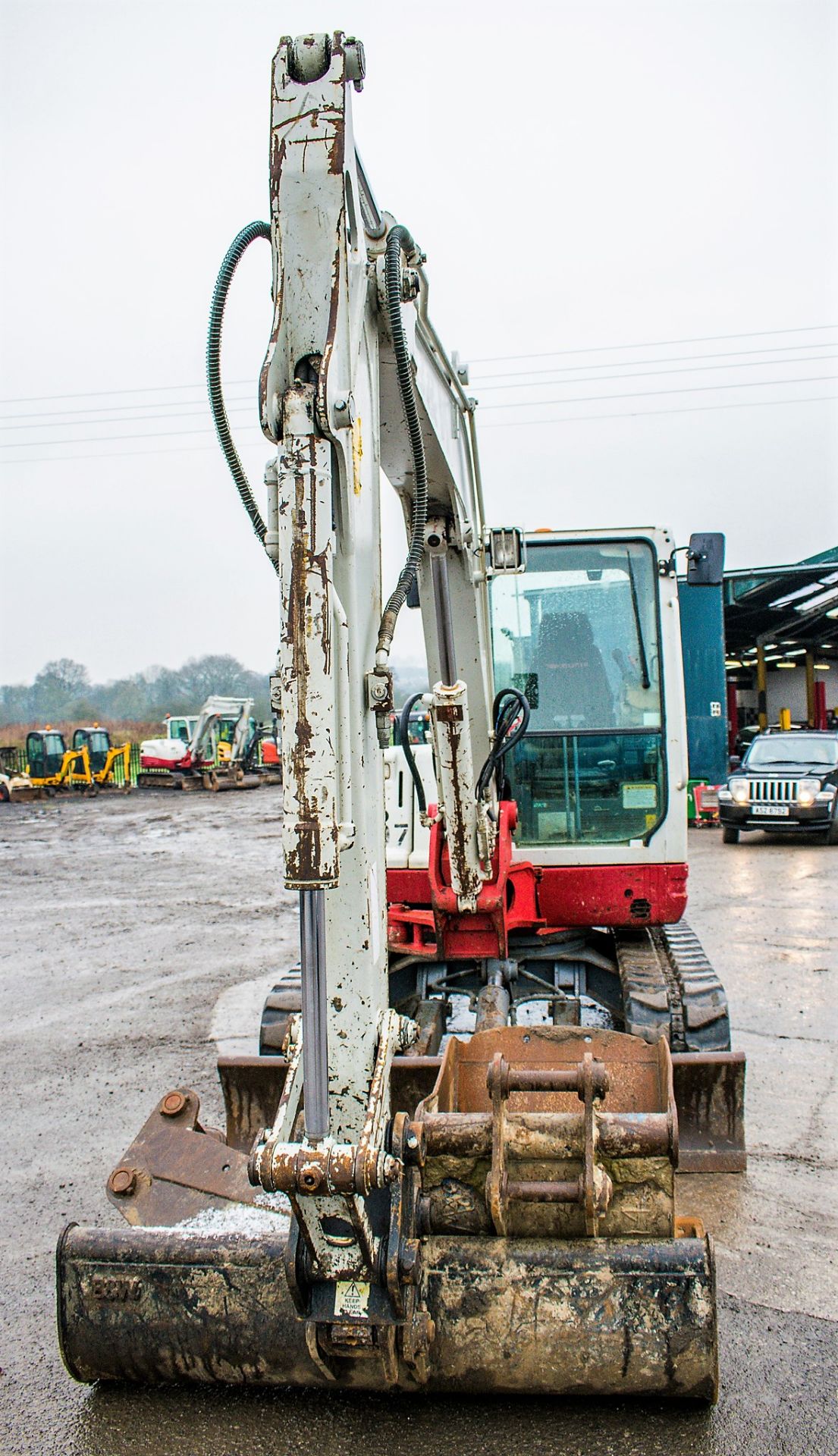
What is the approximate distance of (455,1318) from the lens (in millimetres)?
2693

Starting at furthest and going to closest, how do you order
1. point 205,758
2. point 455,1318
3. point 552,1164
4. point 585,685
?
1. point 205,758
2. point 585,685
3. point 552,1164
4. point 455,1318

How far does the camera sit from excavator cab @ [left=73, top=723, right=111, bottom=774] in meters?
32.8

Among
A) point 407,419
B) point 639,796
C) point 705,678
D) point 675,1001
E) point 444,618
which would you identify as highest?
point 407,419

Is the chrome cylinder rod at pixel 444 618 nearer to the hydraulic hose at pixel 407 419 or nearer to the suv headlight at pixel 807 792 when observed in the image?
the hydraulic hose at pixel 407 419

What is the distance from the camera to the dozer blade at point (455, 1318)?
266 centimetres

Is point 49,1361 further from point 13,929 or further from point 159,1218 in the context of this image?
point 13,929

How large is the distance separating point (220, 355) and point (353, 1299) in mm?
2295

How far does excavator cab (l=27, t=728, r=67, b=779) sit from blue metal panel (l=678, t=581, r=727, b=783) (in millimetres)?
28628

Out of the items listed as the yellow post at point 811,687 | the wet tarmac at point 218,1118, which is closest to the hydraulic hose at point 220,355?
the wet tarmac at point 218,1118

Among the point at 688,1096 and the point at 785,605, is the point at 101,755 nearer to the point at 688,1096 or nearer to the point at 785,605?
the point at 785,605

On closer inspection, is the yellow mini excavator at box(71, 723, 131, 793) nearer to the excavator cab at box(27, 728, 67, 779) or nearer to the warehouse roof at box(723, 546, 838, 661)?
the excavator cab at box(27, 728, 67, 779)

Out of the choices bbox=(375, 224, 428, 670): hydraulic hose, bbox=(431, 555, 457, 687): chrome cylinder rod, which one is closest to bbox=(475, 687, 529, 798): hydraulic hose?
bbox=(431, 555, 457, 687): chrome cylinder rod

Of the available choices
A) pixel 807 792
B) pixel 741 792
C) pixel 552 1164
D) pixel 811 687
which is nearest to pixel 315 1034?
pixel 552 1164

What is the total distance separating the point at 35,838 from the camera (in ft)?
65.5
